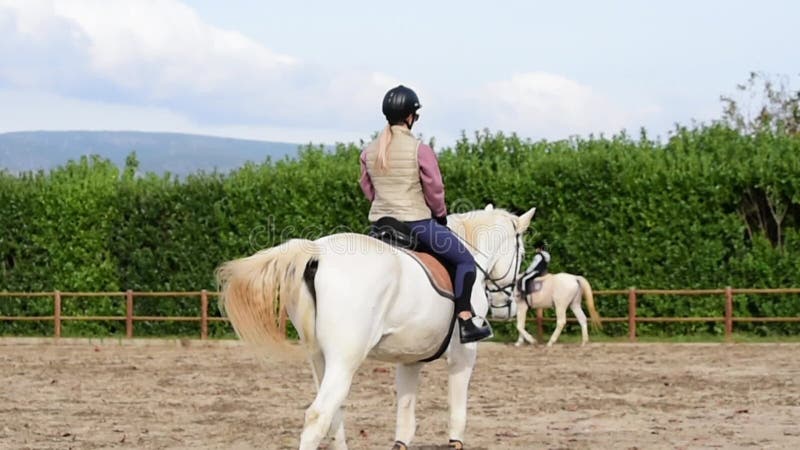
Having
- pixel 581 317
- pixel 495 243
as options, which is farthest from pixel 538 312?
pixel 495 243

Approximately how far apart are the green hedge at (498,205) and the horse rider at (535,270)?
1.79 ft

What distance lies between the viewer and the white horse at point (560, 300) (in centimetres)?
2323

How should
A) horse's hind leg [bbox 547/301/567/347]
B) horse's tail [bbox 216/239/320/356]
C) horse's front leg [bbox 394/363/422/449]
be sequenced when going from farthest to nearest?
horse's hind leg [bbox 547/301/567/347]
horse's front leg [bbox 394/363/422/449]
horse's tail [bbox 216/239/320/356]

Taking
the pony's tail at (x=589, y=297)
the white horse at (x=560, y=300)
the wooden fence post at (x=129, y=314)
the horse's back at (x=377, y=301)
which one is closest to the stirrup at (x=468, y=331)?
the horse's back at (x=377, y=301)

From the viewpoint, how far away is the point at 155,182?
27891 millimetres

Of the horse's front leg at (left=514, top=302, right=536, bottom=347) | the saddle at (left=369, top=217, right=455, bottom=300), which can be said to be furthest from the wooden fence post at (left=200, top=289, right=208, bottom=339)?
the saddle at (left=369, top=217, right=455, bottom=300)

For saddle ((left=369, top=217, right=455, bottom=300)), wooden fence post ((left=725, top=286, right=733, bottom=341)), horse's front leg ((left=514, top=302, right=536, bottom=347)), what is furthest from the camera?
horse's front leg ((left=514, top=302, right=536, bottom=347))

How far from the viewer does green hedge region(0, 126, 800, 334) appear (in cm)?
2389

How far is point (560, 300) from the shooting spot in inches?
918

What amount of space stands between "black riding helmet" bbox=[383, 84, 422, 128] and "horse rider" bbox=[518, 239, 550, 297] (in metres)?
14.6

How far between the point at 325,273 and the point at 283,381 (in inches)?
346

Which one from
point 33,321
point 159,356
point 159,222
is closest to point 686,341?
point 159,356

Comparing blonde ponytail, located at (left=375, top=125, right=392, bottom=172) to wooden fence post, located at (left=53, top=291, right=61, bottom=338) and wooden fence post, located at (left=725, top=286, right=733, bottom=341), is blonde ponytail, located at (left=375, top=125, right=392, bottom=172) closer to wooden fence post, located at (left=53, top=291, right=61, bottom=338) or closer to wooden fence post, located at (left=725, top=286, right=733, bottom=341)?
wooden fence post, located at (left=725, top=286, right=733, bottom=341)

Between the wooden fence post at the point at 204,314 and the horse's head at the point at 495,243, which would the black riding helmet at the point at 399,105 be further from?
the wooden fence post at the point at 204,314
